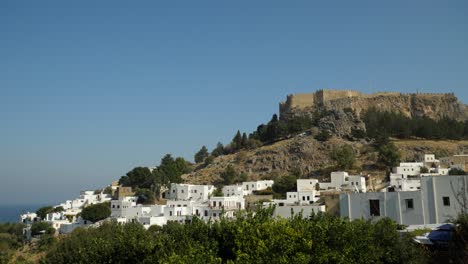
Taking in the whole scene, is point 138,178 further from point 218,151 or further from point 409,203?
point 409,203

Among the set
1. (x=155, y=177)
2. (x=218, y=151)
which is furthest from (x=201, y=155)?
(x=155, y=177)

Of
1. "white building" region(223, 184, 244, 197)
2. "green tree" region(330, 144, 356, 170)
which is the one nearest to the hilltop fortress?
"green tree" region(330, 144, 356, 170)

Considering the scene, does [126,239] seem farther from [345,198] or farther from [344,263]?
[345,198]

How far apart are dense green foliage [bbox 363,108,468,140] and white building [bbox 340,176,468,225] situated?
51631mm

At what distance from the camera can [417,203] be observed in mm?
31016

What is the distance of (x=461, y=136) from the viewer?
85.4 metres

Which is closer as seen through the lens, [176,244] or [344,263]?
[344,263]

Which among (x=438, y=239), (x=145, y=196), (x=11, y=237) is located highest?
(x=145, y=196)

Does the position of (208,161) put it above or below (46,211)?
above

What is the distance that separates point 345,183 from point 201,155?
161 ft

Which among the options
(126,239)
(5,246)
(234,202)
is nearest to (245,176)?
(234,202)

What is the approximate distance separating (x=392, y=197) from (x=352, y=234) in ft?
49.2

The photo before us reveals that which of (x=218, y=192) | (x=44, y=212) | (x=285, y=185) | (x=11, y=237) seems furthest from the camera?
(x=44, y=212)

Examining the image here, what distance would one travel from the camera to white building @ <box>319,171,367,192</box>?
6098cm
